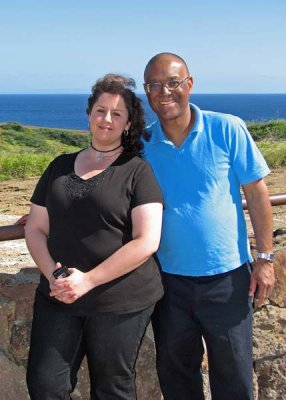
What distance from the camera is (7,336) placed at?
2.93m

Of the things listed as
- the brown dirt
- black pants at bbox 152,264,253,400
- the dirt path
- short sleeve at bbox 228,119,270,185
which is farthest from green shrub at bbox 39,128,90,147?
short sleeve at bbox 228,119,270,185

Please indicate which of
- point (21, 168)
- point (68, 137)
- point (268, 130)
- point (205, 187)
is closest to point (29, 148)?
point (268, 130)

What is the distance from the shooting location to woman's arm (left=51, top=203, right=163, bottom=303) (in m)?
2.35

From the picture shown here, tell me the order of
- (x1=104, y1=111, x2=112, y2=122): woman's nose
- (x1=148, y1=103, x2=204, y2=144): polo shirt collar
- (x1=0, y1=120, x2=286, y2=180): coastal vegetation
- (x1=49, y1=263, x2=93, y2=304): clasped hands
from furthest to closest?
(x1=0, y1=120, x2=286, y2=180): coastal vegetation, (x1=148, y1=103, x2=204, y2=144): polo shirt collar, (x1=104, y1=111, x2=112, y2=122): woman's nose, (x1=49, y1=263, x2=93, y2=304): clasped hands

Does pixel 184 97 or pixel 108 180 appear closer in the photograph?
pixel 108 180

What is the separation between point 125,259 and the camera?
2.39 meters

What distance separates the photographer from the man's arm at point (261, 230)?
8.83ft

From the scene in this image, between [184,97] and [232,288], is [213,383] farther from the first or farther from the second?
[184,97]

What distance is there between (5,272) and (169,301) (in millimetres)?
1023

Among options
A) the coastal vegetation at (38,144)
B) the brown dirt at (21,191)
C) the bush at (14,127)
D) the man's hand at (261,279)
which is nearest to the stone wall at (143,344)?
the man's hand at (261,279)

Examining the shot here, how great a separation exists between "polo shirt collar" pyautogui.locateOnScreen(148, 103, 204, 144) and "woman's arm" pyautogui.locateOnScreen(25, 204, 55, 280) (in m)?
0.60

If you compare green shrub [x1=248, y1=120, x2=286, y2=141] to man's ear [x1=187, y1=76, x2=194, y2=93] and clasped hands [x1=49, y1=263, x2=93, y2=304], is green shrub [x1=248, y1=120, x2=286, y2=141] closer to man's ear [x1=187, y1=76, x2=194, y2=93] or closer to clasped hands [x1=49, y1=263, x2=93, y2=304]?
man's ear [x1=187, y1=76, x2=194, y2=93]

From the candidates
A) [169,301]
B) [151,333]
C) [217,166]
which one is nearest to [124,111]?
[217,166]

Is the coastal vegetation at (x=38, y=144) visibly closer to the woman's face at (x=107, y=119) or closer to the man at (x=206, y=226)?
the man at (x=206, y=226)
